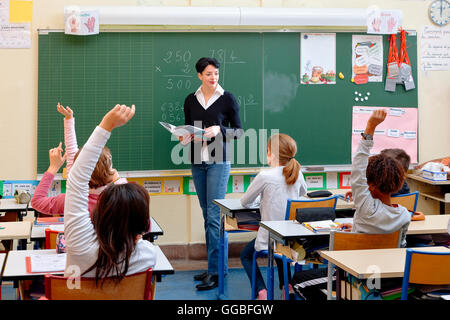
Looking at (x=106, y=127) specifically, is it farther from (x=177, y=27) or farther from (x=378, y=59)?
(x=378, y=59)

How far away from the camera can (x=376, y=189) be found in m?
2.60

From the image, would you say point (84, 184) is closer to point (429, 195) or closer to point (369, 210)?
point (369, 210)

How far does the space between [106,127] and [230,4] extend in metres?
3.63

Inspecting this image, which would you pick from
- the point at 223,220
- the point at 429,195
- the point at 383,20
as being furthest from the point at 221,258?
the point at 383,20

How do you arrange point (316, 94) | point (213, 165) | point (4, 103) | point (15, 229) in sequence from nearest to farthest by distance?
point (15, 229), point (213, 165), point (4, 103), point (316, 94)

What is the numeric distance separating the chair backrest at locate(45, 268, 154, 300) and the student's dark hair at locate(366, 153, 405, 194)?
4.04ft

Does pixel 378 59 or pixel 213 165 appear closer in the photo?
pixel 213 165

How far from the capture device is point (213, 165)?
433cm

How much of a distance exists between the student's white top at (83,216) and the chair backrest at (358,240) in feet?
3.46

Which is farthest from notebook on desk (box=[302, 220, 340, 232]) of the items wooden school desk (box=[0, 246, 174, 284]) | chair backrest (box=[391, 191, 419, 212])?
wooden school desk (box=[0, 246, 174, 284])

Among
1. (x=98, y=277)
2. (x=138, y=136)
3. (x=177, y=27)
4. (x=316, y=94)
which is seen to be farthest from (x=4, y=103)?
(x=98, y=277)

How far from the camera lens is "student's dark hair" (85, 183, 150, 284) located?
5.91ft

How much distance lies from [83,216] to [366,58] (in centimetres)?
412

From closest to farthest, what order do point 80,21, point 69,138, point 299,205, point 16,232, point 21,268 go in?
1. point 21,268
2. point 16,232
3. point 69,138
4. point 299,205
5. point 80,21
